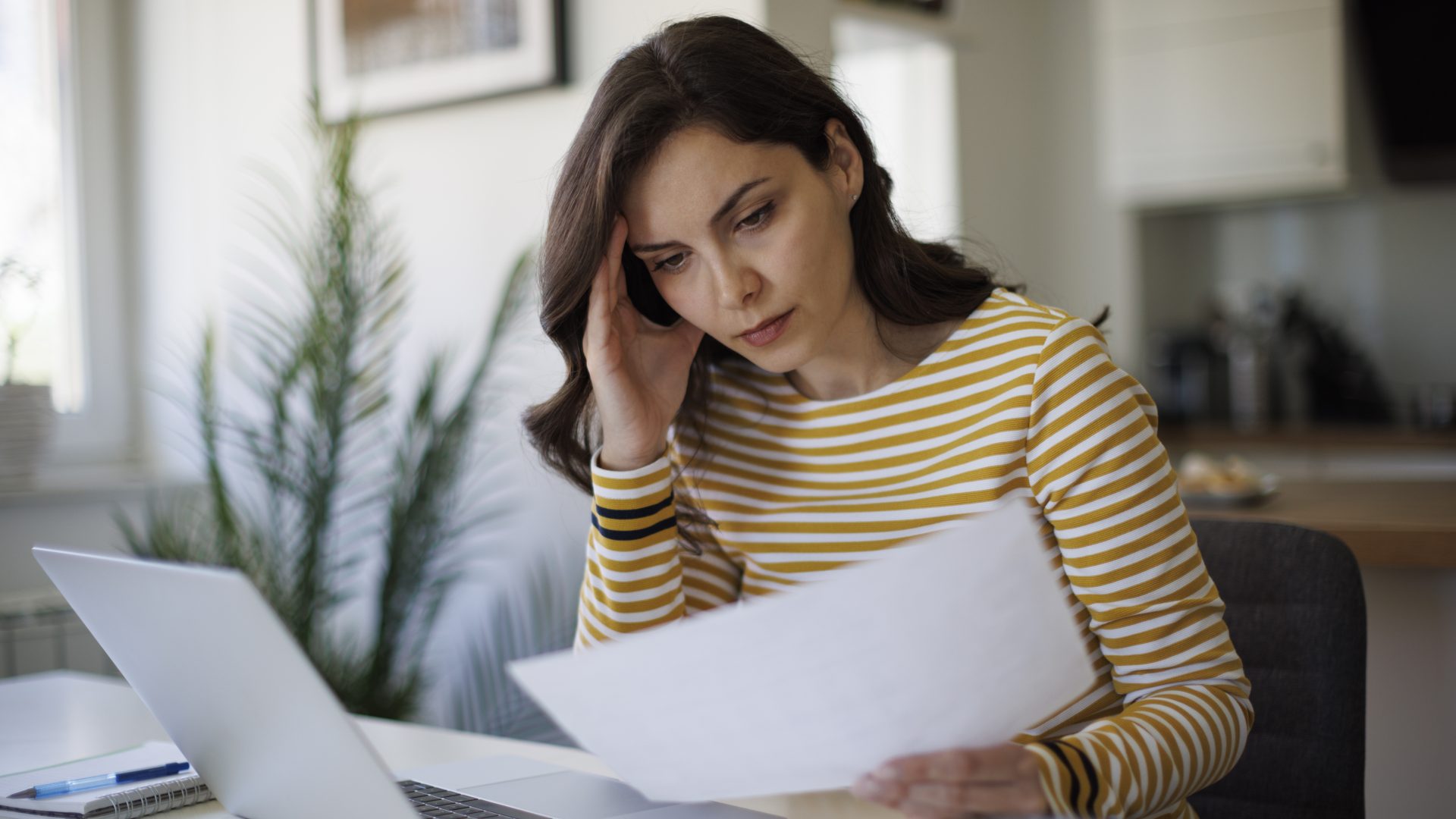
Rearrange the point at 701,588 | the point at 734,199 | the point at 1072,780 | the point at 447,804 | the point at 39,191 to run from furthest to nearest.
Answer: the point at 39,191 < the point at 701,588 < the point at 734,199 < the point at 447,804 < the point at 1072,780

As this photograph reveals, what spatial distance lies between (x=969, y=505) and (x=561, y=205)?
439mm

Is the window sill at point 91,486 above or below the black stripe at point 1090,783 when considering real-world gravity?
below

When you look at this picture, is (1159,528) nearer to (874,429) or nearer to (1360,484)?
(874,429)

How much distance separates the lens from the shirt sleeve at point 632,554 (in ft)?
3.80

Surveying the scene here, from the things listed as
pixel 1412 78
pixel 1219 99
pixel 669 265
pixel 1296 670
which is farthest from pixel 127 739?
pixel 1412 78

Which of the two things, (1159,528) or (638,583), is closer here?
(1159,528)

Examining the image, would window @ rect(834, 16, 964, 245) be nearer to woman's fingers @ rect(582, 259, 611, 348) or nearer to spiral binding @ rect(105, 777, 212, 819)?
woman's fingers @ rect(582, 259, 611, 348)

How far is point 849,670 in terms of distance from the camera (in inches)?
25.4

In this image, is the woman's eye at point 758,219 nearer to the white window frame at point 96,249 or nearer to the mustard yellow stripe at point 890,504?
the mustard yellow stripe at point 890,504

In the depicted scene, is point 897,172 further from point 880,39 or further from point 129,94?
point 129,94

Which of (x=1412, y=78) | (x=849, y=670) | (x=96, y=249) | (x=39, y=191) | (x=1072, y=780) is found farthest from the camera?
(x=1412, y=78)

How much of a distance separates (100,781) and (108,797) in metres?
0.07

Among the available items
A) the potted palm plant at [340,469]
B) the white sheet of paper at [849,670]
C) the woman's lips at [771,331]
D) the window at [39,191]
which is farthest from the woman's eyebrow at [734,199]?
the window at [39,191]

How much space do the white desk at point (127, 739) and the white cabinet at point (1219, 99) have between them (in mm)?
3137
